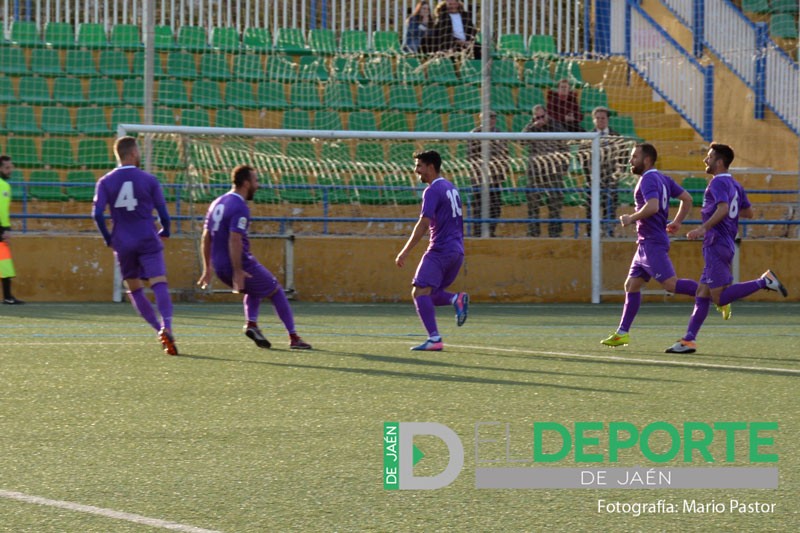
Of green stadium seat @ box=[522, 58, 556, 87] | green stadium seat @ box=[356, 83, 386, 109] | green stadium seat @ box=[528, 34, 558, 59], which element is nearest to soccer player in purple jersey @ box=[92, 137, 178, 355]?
green stadium seat @ box=[356, 83, 386, 109]

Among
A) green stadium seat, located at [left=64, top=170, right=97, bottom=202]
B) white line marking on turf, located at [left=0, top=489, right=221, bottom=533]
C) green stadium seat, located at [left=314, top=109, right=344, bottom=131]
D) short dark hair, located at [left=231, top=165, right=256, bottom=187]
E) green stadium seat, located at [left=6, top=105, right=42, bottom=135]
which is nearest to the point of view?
white line marking on turf, located at [left=0, top=489, right=221, bottom=533]

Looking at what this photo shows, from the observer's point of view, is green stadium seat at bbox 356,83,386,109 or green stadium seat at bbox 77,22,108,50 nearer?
green stadium seat at bbox 356,83,386,109

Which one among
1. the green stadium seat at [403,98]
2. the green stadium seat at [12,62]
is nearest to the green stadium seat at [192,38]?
the green stadium seat at [12,62]

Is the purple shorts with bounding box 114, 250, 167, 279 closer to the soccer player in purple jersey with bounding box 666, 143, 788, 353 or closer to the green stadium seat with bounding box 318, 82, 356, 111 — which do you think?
the soccer player in purple jersey with bounding box 666, 143, 788, 353

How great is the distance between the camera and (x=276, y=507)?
457cm

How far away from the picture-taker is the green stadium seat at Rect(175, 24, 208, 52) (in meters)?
19.8

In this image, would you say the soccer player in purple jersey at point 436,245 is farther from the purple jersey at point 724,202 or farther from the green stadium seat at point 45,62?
the green stadium seat at point 45,62

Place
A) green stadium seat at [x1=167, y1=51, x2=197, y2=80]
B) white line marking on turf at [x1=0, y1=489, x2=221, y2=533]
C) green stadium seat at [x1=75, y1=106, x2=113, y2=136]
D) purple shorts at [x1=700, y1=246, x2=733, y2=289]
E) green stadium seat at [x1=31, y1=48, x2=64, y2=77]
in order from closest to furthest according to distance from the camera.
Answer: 1. white line marking on turf at [x1=0, y1=489, x2=221, y2=533]
2. purple shorts at [x1=700, y1=246, x2=733, y2=289]
3. green stadium seat at [x1=75, y1=106, x2=113, y2=136]
4. green stadium seat at [x1=167, y1=51, x2=197, y2=80]
5. green stadium seat at [x1=31, y1=48, x2=64, y2=77]

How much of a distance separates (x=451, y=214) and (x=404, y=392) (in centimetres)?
286

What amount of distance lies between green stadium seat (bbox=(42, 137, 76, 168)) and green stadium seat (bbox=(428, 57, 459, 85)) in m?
5.47

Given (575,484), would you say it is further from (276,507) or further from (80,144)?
(80,144)

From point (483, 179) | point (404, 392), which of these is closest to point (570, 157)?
point (483, 179)

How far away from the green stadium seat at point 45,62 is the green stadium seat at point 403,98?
523 centimetres

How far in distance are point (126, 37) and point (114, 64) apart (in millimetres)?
775
